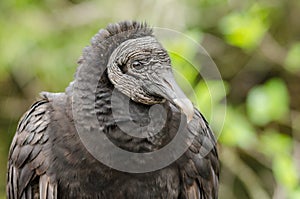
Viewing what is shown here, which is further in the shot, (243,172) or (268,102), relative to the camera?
(243,172)

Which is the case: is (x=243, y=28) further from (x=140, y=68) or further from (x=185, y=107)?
(x=185, y=107)

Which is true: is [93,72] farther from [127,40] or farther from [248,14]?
[248,14]

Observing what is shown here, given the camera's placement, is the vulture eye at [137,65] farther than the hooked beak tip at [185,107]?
Yes

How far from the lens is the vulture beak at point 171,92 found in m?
3.13

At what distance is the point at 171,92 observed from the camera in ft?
10.5

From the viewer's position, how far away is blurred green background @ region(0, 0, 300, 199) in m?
4.86

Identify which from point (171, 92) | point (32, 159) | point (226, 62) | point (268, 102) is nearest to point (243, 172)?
point (226, 62)

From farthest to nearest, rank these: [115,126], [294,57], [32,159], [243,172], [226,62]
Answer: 1. [226,62]
2. [243,172]
3. [294,57]
4. [32,159]
5. [115,126]

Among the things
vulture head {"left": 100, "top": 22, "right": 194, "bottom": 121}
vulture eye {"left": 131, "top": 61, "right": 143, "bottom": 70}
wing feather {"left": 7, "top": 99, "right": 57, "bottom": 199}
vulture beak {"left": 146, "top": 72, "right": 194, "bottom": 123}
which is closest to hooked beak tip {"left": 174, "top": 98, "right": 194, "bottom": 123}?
vulture beak {"left": 146, "top": 72, "right": 194, "bottom": 123}

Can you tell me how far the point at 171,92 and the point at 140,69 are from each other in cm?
25

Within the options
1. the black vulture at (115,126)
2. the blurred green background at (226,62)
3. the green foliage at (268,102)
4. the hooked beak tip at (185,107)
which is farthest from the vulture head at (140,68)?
the green foliage at (268,102)

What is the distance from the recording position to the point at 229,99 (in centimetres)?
601

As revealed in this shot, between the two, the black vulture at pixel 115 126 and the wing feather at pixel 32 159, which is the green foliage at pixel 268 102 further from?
the wing feather at pixel 32 159

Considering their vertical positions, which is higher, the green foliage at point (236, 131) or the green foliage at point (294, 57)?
the green foliage at point (294, 57)
